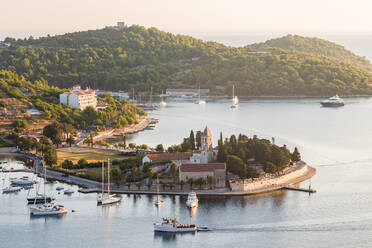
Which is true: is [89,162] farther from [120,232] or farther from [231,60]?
[231,60]

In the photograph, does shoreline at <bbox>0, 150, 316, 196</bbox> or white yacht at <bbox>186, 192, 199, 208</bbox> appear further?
shoreline at <bbox>0, 150, 316, 196</bbox>

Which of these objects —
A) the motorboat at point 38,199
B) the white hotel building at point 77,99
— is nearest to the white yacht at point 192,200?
the motorboat at point 38,199

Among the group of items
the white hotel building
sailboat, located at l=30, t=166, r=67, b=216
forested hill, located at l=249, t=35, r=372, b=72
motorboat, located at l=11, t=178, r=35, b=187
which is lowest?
sailboat, located at l=30, t=166, r=67, b=216

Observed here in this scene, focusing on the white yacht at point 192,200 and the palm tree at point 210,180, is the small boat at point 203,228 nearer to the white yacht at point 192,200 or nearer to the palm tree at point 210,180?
the white yacht at point 192,200

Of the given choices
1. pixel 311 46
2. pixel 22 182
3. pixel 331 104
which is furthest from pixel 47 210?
pixel 311 46

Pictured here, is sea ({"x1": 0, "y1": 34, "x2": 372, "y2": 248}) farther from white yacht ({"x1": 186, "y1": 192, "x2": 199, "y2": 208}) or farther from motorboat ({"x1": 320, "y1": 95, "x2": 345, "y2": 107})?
motorboat ({"x1": 320, "y1": 95, "x2": 345, "y2": 107})

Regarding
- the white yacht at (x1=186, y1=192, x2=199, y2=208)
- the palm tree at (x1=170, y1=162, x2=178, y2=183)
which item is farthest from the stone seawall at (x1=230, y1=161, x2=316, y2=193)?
the palm tree at (x1=170, y1=162, x2=178, y2=183)
